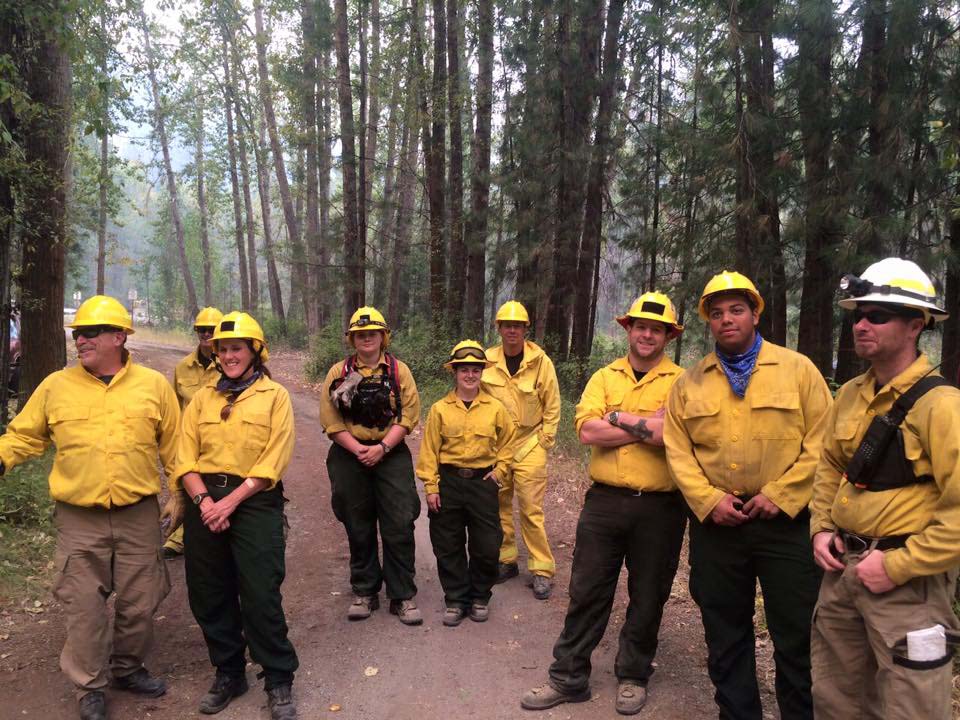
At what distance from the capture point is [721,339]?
11.2 ft

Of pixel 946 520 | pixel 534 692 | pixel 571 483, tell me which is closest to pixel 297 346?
pixel 571 483

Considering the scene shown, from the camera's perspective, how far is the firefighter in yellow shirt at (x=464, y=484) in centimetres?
500

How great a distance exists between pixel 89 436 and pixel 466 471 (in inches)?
97.0

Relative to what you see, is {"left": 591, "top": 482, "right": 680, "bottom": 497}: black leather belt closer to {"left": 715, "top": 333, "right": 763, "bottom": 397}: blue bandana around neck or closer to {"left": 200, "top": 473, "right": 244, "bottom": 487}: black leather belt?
{"left": 715, "top": 333, "right": 763, "bottom": 397}: blue bandana around neck

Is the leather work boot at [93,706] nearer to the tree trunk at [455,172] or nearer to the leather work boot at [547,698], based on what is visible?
the leather work boot at [547,698]

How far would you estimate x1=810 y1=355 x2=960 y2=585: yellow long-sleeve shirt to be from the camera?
2422 mm

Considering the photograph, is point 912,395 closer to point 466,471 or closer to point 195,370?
A: point 466,471

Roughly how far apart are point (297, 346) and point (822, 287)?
2283 cm

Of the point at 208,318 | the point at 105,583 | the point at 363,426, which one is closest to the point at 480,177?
the point at 208,318

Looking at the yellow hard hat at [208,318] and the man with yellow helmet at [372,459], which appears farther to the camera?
the yellow hard hat at [208,318]

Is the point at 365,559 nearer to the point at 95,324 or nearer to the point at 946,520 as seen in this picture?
the point at 95,324

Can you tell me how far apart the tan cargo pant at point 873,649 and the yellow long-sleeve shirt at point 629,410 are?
3.43ft

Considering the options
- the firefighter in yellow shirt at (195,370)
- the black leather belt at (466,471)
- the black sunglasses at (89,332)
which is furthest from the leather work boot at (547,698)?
the firefighter in yellow shirt at (195,370)

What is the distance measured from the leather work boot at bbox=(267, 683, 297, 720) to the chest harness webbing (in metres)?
3.19
